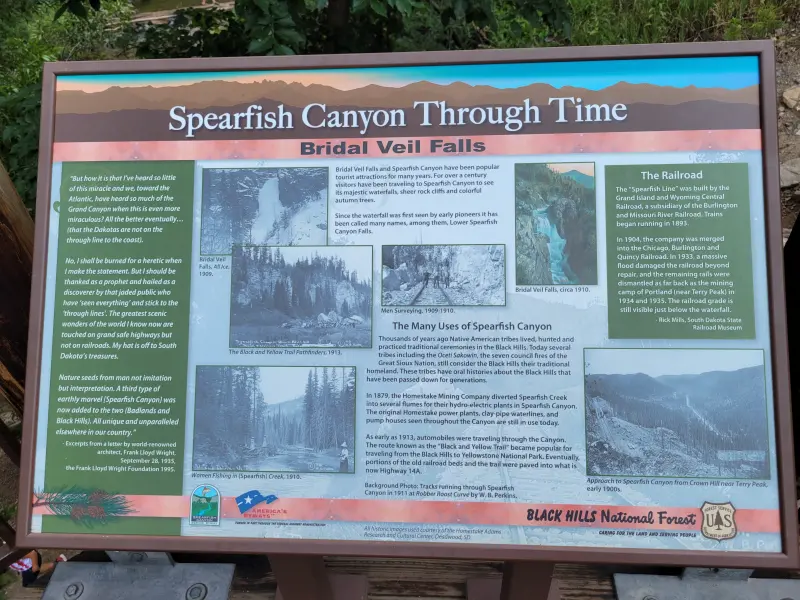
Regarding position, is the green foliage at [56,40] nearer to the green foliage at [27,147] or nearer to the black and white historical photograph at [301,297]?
the green foliage at [27,147]

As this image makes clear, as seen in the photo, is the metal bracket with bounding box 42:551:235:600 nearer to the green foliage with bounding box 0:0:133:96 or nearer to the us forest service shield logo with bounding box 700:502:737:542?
the us forest service shield logo with bounding box 700:502:737:542

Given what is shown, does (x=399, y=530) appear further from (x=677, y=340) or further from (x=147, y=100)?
(x=147, y=100)

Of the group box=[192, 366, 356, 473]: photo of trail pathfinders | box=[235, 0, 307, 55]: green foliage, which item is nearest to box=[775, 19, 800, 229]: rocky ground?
box=[235, 0, 307, 55]: green foliage

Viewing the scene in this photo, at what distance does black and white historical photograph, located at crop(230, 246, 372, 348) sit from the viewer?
1343mm

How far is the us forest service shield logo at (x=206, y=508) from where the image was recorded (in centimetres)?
133

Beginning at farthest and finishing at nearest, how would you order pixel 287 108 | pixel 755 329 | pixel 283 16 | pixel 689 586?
pixel 283 16 < pixel 689 586 < pixel 287 108 < pixel 755 329

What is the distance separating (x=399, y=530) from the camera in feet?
4.27

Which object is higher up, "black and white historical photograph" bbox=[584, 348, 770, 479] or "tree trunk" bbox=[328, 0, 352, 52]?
"tree trunk" bbox=[328, 0, 352, 52]

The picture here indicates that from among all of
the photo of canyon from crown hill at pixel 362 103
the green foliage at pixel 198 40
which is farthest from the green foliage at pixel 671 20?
the photo of canyon from crown hill at pixel 362 103

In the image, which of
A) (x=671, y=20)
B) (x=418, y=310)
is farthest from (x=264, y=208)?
(x=671, y=20)

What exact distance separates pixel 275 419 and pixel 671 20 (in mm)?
4323

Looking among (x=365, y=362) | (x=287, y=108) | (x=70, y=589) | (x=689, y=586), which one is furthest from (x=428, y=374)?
(x=70, y=589)

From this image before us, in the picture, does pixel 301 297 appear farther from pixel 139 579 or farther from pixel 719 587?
pixel 719 587

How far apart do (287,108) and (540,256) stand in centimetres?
77
